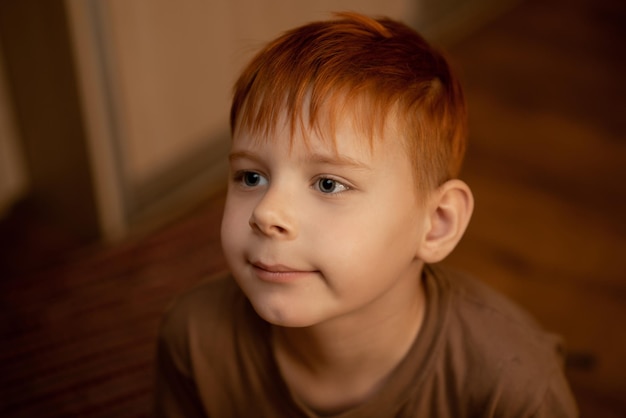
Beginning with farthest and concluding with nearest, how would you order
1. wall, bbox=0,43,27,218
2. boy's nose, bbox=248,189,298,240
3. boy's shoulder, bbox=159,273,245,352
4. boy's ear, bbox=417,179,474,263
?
wall, bbox=0,43,27,218
boy's shoulder, bbox=159,273,245,352
boy's ear, bbox=417,179,474,263
boy's nose, bbox=248,189,298,240

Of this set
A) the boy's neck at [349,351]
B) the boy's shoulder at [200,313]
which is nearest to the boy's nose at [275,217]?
the boy's neck at [349,351]

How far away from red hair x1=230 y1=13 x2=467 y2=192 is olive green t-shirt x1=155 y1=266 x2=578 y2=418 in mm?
196

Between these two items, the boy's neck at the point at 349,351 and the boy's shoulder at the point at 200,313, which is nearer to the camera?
the boy's neck at the point at 349,351

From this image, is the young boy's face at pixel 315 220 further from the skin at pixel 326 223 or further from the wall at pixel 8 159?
the wall at pixel 8 159

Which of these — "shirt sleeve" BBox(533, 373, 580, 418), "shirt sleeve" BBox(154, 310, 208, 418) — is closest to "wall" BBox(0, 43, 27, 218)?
"shirt sleeve" BBox(154, 310, 208, 418)

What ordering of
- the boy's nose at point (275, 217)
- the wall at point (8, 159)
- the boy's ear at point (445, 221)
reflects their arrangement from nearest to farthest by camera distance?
1. the boy's nose at point (275, 217)
2. the boy's ear at point (445, 221)
3. the wall at point (8, 159)

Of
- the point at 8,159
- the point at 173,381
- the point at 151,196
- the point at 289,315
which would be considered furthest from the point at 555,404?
the point at 8,159

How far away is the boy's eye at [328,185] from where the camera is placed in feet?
2.77

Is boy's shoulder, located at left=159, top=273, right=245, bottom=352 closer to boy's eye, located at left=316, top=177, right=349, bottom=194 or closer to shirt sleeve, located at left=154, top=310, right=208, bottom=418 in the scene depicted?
shirt sleeve, located at left=154, top=310, right=208, bottom=418

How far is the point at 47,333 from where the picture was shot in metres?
1.61

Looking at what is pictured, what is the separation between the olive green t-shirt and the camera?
99 cm

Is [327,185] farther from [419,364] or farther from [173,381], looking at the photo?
[173,381]

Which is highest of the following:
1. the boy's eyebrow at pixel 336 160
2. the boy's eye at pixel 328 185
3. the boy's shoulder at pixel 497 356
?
the boy's eyebrow at pixel 336 160

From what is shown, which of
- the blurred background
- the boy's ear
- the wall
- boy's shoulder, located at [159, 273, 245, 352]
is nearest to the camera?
the boy's ear
